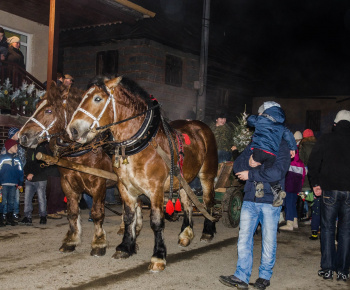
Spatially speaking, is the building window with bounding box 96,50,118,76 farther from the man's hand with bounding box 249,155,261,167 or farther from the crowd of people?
the man's hand with bounding box 249,155,261,167

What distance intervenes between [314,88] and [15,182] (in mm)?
19732

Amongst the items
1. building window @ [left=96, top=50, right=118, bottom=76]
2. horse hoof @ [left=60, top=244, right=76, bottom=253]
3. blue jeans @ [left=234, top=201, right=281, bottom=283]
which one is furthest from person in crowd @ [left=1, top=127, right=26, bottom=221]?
building window @ [left=96, top=50, right=118, bottom=76]


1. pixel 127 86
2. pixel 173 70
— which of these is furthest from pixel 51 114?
pixel 173 70

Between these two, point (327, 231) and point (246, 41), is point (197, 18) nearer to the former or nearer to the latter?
point (246, 41)

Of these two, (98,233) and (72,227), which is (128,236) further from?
(72,227)

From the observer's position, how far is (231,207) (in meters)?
7.98

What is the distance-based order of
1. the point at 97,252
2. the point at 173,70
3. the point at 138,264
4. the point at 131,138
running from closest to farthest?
1. the point at 131,138
2. the point at 138,264
3. the point at 97,252
4. the point at 173,70

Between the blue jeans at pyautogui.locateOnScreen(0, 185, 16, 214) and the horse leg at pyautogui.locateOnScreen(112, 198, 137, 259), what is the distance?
10.8ft

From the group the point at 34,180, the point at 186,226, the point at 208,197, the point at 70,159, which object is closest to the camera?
the point at 70,159

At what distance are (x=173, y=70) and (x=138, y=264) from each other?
13.2 meters

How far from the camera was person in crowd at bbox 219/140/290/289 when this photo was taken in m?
4.43

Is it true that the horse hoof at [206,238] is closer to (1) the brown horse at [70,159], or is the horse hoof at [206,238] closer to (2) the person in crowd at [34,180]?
(1) the brown horse at [70,159]

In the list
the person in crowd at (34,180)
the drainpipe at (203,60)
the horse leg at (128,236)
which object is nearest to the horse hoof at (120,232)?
the horse leg at (128,236)

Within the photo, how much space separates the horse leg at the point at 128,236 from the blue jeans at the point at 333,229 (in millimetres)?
2666
